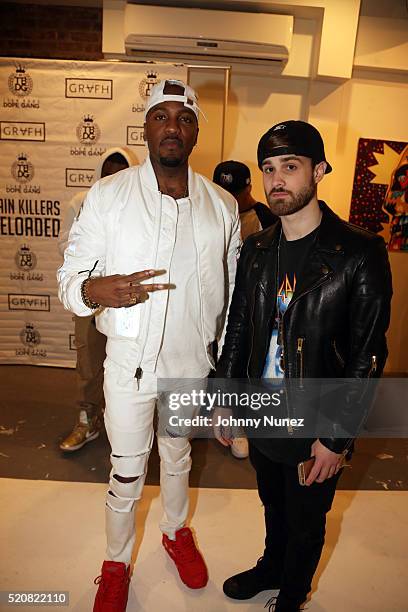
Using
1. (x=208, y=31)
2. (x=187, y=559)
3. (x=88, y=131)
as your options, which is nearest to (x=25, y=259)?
(x=88, y=131)

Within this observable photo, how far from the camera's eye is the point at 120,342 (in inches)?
60.2

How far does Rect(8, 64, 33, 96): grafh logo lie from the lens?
3473 mm

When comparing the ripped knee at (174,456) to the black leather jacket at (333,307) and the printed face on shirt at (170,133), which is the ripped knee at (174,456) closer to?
the black leather jacket at (333,307)

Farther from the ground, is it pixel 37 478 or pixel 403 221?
pixel 403 221

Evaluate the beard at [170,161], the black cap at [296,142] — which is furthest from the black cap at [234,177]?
the black cap at [296,142]

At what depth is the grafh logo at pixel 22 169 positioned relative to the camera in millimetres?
3631

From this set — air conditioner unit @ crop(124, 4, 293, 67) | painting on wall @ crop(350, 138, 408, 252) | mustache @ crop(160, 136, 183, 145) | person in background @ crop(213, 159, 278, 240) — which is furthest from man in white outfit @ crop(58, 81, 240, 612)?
painting on wall @ crop(350, 138, 408, 252)

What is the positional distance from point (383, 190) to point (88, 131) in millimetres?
2549

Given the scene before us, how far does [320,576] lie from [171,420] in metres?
0.91

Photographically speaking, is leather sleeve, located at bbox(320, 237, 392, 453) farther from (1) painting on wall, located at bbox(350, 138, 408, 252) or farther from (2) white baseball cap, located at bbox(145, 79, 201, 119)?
(1) painting on wall, located at bbox(350, 138, 408, 252)

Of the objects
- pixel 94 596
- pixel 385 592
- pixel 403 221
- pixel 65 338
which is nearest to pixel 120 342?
pixel 94 596

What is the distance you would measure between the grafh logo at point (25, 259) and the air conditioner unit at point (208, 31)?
1827 mm

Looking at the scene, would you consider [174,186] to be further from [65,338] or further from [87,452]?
[65,338]

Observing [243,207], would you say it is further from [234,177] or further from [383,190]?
[383,190]
